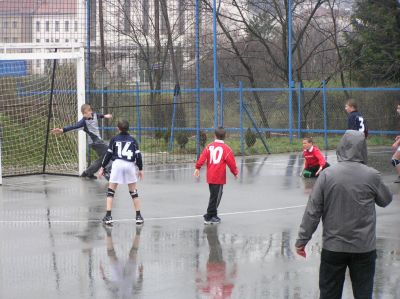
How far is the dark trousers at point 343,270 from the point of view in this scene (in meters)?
6.52

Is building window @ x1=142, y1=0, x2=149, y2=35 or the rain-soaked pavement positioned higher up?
building window @ x1=142, y1=0, x2=149, y2=35

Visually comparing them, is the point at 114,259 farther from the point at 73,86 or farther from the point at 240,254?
the point at 73,86

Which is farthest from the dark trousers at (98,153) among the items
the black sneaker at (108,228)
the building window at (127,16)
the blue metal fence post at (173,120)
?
the building window at (127,16)

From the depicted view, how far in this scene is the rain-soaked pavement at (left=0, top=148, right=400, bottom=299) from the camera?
8.41 meters

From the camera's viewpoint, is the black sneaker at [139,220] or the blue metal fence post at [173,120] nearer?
the black sneaker at [139,220]

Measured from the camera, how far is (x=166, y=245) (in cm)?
1066

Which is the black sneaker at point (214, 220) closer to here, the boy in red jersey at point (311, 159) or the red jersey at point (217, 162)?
the red jersey at point (217, 162)

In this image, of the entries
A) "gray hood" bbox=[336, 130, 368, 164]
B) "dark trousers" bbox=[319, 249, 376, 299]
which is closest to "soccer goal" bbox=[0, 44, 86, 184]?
"gray hood" bbox=[336, 130, 368, 164]

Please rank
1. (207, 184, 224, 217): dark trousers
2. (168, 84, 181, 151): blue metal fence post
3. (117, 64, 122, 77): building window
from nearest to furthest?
(207, 184, 224, 217): dark trousers → (168, 84, 181, 151): blue metal fence post → (117, 64, 122, 77): building window

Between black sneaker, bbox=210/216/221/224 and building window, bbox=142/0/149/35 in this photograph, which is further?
building window, bbox=142/0/149/35

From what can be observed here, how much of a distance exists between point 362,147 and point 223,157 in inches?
225

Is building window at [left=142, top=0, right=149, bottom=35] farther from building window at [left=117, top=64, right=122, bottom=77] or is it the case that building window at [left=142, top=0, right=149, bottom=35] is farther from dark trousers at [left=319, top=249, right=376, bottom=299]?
dark trousers at [left=319, top=249, right=376, bottom=299]

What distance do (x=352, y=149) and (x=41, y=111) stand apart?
565 inches

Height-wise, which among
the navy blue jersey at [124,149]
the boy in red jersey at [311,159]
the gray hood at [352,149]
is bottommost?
the boy in red jersey at [311,159]
